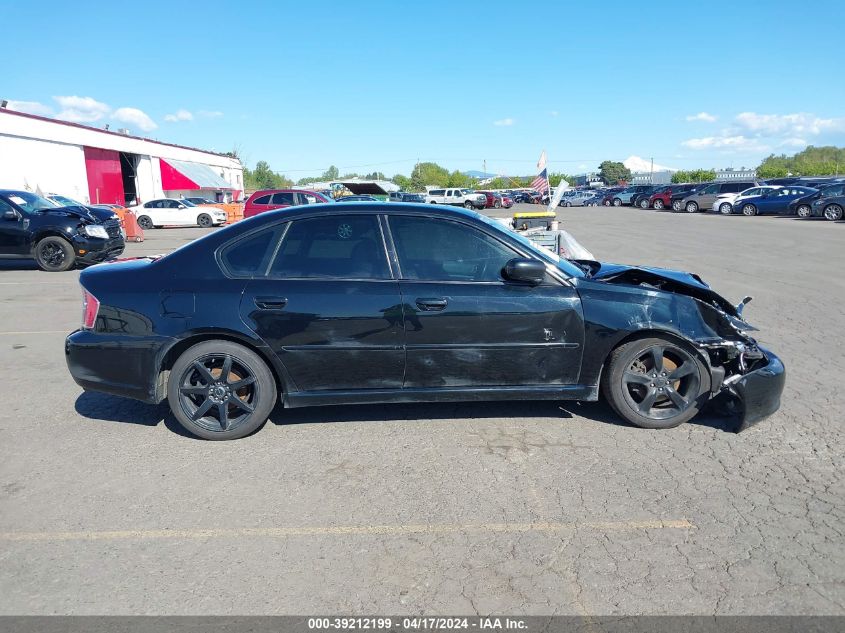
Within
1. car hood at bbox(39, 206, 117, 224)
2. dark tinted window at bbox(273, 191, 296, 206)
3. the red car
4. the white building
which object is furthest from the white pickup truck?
car hood at bbox(39, 206, 117, 224)

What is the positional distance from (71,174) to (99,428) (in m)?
33.8

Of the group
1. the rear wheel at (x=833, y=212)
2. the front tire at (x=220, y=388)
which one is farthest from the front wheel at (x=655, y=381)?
the rear wheel at (x=833, y=212)

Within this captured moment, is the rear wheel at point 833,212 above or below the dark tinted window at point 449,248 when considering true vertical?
below

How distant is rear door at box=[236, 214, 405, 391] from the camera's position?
14.0 ft

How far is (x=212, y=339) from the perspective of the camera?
4.34 m

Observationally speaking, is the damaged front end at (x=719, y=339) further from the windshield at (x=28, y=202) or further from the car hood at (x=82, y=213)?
the windshield at (x=28, y=202)

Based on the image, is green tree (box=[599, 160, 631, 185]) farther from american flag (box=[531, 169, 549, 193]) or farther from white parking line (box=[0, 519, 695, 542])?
white parking line (box=[0, 519, 695, 542])

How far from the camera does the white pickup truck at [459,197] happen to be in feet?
164

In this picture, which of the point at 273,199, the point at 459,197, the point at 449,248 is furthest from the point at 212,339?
the point at 459,197

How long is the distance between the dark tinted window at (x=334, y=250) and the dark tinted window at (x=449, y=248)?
0.56 ft

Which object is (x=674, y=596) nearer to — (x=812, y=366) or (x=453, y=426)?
(x=453, y=426)

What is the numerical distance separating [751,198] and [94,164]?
118 ft

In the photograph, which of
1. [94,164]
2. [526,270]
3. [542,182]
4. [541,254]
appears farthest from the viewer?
[94,164]

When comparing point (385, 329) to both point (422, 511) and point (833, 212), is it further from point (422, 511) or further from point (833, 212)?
point (833, 212)
